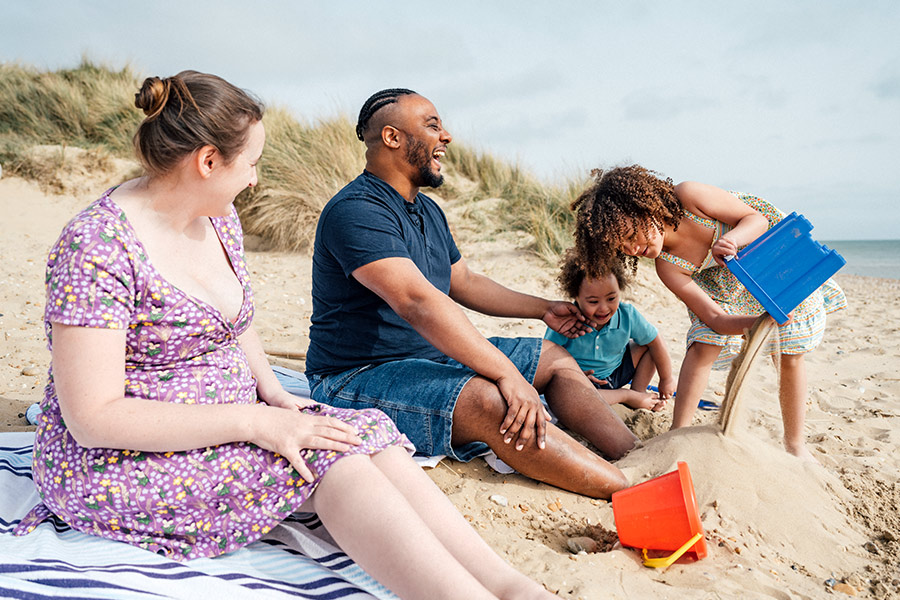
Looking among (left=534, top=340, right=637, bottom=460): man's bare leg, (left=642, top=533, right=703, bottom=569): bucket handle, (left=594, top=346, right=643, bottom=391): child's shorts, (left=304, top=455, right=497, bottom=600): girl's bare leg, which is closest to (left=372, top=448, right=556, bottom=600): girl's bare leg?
(left=304, top=455, right=497, bottom=600): girl's bare leg

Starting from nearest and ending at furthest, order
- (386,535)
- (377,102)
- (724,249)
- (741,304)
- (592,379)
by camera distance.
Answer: (386,535), (724,249), (377,102), (741,304), (592,379)

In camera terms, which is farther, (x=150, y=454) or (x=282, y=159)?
(x=282, y=159)

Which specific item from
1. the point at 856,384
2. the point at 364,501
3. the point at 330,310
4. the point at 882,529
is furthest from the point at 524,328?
the point at 364,501

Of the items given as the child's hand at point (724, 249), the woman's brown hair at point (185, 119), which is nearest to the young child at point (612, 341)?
the child's hand at point (724, 249)

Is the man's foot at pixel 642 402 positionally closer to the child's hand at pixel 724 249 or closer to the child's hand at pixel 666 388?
the child's hand at pixel 666 388

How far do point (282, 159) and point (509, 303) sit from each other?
5.91 meters

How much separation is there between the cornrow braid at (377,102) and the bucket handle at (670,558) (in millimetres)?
2106

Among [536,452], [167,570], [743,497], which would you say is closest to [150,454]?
[167,570]

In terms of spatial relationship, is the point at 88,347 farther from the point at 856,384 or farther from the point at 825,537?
the point at 856,384

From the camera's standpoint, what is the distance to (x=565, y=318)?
11.1 feet

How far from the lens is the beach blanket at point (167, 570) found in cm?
158

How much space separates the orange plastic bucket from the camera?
204 centimetres

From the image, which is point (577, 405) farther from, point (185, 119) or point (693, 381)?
point (185, 119)

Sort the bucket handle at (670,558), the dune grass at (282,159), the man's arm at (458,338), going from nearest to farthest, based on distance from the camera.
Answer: the bucket handle at (670,558) → the man's arm at (458,338) → the dune grass at (282,159)
